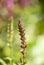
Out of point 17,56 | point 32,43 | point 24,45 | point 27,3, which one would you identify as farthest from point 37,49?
point 24,45

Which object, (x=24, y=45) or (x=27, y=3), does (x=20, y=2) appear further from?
(x=24, y=45)

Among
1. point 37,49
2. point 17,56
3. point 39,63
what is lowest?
point 17,56

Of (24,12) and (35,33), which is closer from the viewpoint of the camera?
(35,33)

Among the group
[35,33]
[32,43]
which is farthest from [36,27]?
[32,43]

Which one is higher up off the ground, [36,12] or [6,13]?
[36,12]

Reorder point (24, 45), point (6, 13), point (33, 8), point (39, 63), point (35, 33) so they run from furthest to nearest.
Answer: point (33, 8) → point (35, 33) → point (6, 13) → point (39, 63) → point (24, 45)

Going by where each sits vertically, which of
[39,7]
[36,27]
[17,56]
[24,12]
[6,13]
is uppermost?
[39,7]

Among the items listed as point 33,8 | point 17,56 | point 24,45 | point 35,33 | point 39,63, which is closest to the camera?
point 24,45

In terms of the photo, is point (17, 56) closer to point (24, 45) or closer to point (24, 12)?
point (24, 45)

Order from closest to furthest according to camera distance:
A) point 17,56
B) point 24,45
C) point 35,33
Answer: point 24,45, point 17,56, point 35,33
